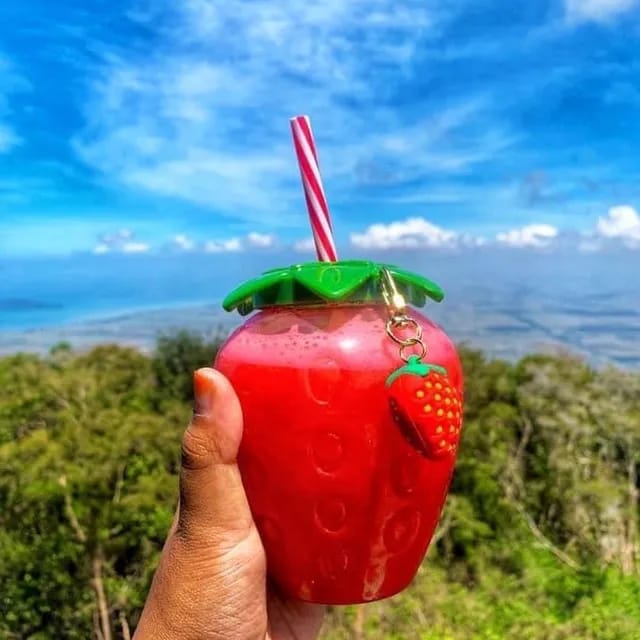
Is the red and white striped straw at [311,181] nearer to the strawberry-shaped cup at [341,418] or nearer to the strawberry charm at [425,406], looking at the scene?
the strawberry-shaped cup at [341,418]

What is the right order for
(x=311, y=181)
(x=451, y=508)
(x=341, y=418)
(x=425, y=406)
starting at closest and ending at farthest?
(x=425, y=406)
(x=341, y=418)
(x=311, y=181)
(x=451, y=508)

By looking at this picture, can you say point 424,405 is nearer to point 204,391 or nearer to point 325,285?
point 325,285

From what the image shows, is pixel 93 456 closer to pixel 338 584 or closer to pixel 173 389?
pixel 173 389

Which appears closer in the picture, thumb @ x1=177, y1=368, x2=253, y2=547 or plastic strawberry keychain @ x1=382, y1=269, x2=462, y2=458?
plastic strawberry keychain @ x1=382, y1=269, x2=462, y2=458

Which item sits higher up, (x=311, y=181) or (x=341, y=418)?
(x=311, y=181)

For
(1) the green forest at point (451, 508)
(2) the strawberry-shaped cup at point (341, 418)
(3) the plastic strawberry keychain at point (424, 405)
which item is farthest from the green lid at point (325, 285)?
(1) the green forest at point (451, 508)

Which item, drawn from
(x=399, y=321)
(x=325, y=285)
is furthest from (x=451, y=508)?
(x=325, y=285)

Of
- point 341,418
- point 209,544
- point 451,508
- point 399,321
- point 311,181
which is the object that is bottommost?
point 451,508

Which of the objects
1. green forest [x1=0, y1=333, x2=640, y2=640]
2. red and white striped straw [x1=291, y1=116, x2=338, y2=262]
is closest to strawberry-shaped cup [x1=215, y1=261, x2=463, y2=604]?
red and white striped straw [x1=291, y1=116, x2=338, y2=262]

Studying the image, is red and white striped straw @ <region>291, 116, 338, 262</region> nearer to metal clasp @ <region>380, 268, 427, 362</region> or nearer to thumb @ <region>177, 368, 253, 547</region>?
metal clasp @ <region>380, 268, 427, 362</region>
